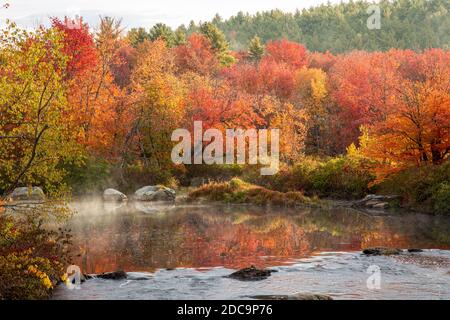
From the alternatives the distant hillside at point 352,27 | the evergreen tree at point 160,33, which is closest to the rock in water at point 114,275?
the evergreen tree at point 160,33

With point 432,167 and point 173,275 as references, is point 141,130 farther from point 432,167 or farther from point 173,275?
point 173,275

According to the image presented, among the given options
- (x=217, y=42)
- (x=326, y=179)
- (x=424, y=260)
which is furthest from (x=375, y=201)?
(x=217, y=42)

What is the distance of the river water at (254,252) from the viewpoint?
1570 centimetres

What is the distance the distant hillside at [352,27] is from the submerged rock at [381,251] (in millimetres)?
75573

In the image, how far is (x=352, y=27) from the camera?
11056cm

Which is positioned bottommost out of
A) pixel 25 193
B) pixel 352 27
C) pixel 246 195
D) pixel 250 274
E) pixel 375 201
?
pixel 250 274

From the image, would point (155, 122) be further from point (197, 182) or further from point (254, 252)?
point (254, 252)

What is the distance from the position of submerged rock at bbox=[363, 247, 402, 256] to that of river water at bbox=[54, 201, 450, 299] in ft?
1.24

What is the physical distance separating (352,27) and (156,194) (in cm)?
8107

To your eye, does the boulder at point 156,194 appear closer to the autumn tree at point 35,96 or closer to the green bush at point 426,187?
the green bush at point 426,187

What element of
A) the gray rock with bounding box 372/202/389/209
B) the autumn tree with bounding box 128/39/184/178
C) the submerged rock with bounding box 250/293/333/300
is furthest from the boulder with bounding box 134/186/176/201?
the submerged rock with bounding box 250/293/333/300

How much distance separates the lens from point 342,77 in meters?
62.2

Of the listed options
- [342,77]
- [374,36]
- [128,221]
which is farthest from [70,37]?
[374,36]

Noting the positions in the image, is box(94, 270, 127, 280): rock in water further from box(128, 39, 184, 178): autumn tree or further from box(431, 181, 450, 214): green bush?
box(128, 39, 184, 178): autumn tree
